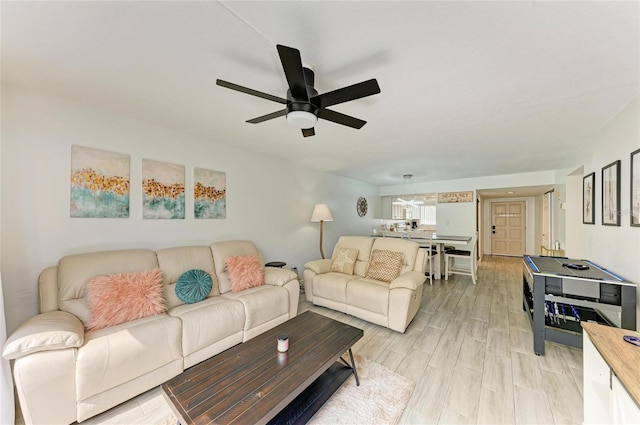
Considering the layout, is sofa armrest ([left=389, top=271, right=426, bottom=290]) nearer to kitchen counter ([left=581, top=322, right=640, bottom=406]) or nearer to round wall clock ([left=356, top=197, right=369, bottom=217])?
kitchen counter ([left=581, top=322, right=640, bottom=406])

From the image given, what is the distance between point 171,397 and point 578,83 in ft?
11.2

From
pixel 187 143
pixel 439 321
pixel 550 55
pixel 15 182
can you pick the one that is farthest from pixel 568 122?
pixel 15 182

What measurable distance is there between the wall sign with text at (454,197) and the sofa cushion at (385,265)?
3730 mm

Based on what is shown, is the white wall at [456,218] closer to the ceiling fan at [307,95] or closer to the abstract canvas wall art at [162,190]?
the ceiling fan at [307,95]

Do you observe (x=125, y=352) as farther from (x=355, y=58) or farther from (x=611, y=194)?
(x=611, y=194)

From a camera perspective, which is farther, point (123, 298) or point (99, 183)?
point (99, 183)

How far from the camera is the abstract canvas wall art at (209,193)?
3.01 m

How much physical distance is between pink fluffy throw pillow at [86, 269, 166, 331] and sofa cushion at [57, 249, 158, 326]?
0.07 meters

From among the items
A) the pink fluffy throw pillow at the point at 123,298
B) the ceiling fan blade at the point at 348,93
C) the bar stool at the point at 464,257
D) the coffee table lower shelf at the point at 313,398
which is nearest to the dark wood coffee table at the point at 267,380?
the coffee table lower shelf at the point at 313,398

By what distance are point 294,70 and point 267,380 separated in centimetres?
180

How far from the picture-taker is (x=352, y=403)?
1683 millimetres

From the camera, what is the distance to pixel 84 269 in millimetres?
1978

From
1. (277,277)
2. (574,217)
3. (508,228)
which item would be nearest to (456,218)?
(574,217)

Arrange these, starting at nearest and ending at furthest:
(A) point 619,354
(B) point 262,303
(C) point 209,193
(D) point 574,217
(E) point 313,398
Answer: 1. (A) point 619,354
2. (E) point 313,398
3. (B) point 262,303
4. (C) point 209,193
5. (D) point 574,217
